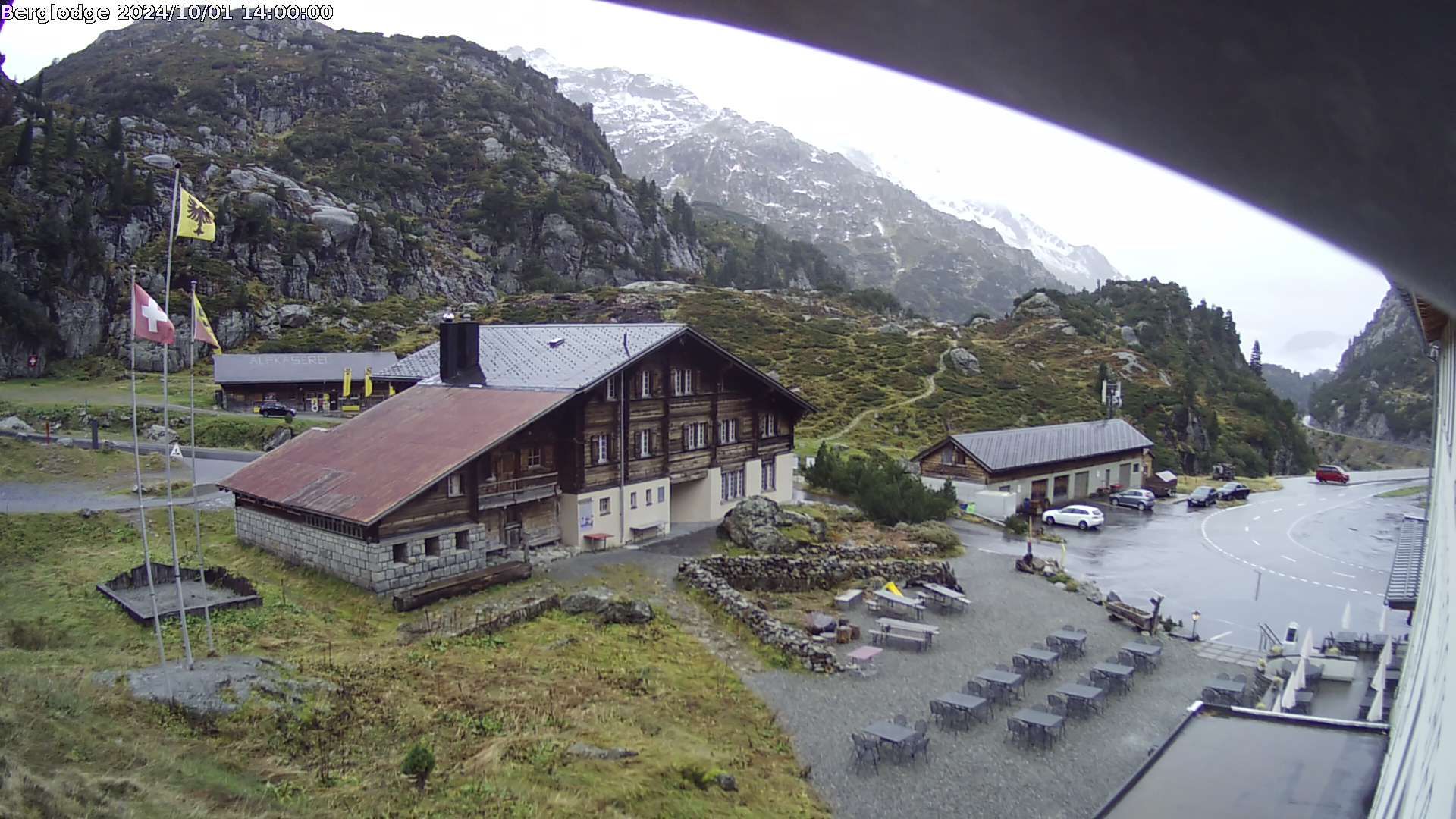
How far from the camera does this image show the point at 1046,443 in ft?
140

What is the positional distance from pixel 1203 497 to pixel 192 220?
45.3m

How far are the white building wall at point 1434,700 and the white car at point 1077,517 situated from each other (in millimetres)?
22980

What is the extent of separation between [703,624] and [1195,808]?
11769 mm

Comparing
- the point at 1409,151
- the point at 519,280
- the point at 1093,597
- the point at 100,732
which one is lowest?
the point at 1093,597

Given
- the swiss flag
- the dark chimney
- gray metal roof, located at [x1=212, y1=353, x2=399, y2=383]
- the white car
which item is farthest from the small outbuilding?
the swiss flag

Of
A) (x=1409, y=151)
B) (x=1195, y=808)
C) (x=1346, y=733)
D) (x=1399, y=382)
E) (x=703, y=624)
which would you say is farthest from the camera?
(x=1399, y=382)

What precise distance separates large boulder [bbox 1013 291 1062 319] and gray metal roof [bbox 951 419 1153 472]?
62.2 metres

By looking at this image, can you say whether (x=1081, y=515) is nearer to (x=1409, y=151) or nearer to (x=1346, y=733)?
(x=1346, y=733)

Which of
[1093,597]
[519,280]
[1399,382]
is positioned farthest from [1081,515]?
[1399,382]

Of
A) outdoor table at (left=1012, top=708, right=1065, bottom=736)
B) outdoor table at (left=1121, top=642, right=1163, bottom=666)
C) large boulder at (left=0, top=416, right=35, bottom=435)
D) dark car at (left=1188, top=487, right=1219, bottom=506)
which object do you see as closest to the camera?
outdoor table at (left=1012, top=708, right=1065, bottom=736)

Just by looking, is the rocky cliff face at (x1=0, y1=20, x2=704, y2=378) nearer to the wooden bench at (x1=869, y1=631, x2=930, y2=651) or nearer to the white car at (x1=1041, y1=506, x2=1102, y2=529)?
the wooden bench at (x1=869, y1=631, x2=930, y2=651)

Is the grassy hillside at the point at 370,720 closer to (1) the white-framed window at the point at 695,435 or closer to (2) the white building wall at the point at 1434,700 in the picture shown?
(2) the white building wall at the point at 1434,700

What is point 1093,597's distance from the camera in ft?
77.8

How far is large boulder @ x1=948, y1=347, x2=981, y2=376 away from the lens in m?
77.9
